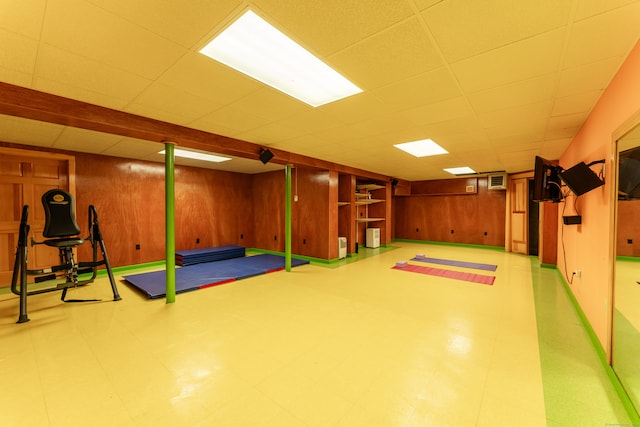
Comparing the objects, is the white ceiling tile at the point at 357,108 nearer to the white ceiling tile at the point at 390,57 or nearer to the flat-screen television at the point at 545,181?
the white ceiling tile at the point at 390,57

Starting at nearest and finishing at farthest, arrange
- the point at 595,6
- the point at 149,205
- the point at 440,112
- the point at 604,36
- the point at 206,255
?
the point at 595,6, the point at 604,36, the point at 440,112, the point at 149,205, the point at 206,255

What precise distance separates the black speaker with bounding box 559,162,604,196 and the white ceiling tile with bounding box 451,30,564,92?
1.08m

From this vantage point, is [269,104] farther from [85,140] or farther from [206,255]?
[206,255]

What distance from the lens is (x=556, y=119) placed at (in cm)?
320

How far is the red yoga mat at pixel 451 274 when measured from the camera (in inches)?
195

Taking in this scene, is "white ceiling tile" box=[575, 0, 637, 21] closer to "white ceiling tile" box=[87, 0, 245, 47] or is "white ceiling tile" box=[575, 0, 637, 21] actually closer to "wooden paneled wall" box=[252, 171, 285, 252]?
"white ceiling tile" box=[87, 0, 245, 47]

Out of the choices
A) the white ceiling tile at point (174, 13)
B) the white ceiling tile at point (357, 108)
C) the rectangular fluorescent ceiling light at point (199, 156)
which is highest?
the rectangular fluorescent ceiling light at point (199, 156)

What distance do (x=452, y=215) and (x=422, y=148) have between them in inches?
228

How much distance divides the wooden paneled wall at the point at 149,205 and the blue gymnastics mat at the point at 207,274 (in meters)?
1.12

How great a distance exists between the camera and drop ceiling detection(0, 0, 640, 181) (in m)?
1.48

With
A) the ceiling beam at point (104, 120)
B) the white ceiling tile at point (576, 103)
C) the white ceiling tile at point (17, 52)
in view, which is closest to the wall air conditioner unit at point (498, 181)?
the white ceiling tile at point (576, 103)

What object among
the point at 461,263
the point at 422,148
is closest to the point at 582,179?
the point at 422,148

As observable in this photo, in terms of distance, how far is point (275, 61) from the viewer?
2.13 m

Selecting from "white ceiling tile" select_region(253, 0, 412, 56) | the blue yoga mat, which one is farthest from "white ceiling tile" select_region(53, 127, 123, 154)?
the blue yoga mat
